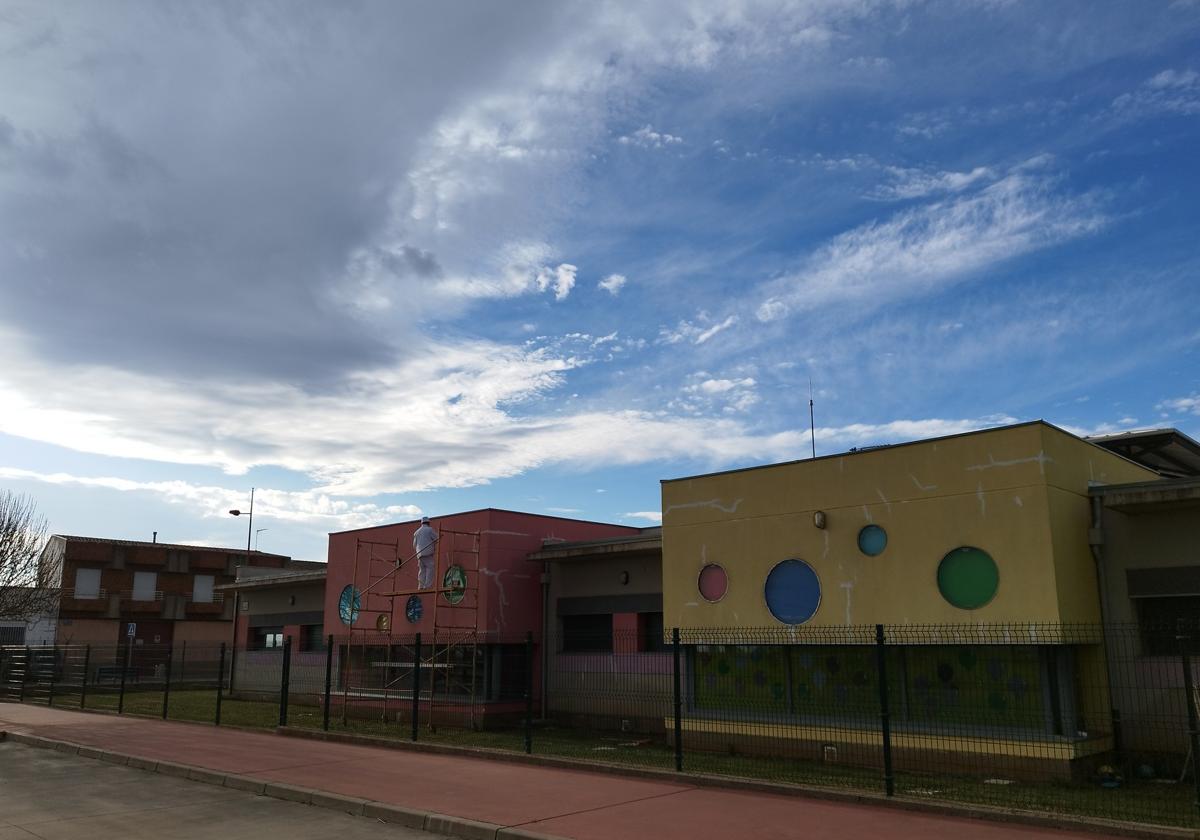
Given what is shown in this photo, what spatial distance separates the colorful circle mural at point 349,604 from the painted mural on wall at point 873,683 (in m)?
12.2

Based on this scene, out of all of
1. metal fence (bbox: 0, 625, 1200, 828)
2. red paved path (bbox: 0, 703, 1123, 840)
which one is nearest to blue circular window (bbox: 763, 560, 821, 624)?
metal fence (bbox: 0, 625, 1200, 828)

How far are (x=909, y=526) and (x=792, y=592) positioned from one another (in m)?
2.53

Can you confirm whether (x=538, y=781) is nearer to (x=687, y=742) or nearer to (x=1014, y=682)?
(x=687, y=742)

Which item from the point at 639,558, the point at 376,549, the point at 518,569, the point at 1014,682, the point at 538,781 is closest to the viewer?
the point at 538,781

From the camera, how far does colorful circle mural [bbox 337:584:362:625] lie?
2661 cm

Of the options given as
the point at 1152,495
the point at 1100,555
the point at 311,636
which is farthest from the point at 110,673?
the point at 1152,495

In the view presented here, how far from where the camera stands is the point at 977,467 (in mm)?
A: 14727

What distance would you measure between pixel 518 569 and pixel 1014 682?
13.3 metres

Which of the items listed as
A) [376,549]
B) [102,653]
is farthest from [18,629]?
[376,549]

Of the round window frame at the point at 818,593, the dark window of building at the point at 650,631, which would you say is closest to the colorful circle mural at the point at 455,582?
the dark window of building at the point at 650,631

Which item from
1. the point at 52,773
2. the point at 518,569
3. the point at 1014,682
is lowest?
the point at 52,773

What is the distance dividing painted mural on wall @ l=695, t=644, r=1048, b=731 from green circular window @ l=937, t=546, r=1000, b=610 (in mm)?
838

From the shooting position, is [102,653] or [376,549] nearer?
[376,549]

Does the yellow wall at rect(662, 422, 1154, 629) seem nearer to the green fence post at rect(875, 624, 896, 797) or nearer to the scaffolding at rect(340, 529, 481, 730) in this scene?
the green fence post at rect(875, 624, 896, 797)
